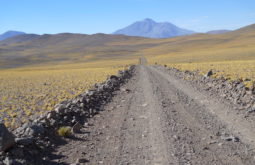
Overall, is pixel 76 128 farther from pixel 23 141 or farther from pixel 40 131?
pixel 23 141

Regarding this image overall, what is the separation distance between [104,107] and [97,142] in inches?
168

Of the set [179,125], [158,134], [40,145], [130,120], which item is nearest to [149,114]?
[130,120]

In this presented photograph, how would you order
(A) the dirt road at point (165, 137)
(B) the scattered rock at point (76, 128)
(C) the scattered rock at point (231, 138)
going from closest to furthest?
(A) the dirt road at point (165, 137) → (C) the scattered rock at point (231, 138) → (B) the scattered rock at point (76, 128)

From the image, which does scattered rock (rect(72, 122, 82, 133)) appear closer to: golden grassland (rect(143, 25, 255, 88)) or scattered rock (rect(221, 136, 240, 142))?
scattered rock (rect(221, 136, 240, 142))

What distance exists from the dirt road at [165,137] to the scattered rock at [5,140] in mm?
972

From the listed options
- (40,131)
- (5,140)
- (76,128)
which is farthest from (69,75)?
(5,140)

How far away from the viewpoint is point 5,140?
5.23 metres

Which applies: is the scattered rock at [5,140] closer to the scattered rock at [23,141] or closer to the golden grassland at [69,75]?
the scattered rock at [23,141]

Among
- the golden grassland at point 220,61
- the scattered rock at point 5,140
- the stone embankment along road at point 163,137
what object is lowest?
the stone embankment along road at point 163,137

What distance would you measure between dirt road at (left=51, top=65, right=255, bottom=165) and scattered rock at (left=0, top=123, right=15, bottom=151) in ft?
3.19

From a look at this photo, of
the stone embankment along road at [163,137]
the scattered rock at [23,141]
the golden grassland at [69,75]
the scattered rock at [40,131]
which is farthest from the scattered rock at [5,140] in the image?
the golden grassland at [69,75]

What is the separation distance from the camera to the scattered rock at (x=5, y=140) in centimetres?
516

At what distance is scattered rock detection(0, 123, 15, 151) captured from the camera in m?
5.16

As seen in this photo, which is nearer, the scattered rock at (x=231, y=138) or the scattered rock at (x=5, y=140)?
the scattered rock at (x=5, y=140)
